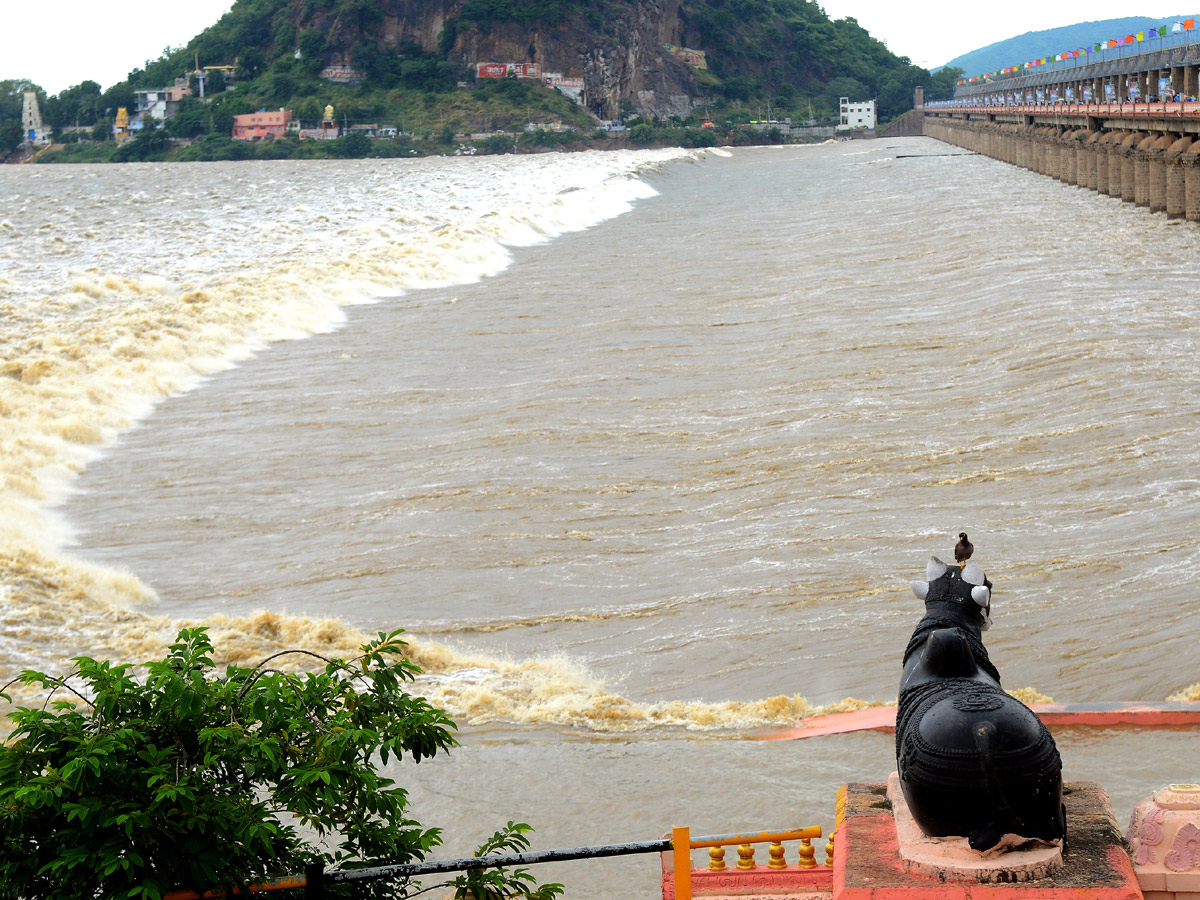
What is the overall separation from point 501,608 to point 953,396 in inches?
323

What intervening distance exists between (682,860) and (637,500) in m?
9.01

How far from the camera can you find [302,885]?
439 cm

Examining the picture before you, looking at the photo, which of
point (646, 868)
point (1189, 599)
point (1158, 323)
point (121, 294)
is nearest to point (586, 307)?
point (1158, 323)

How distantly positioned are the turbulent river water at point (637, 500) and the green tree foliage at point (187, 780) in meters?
2.19

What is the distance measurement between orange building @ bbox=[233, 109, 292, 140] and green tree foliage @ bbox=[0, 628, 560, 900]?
195m

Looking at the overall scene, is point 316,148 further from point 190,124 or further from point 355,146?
point 190,124

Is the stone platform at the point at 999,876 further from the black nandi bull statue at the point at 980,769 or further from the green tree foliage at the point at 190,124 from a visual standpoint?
the green tree foliage at the point at 190,124

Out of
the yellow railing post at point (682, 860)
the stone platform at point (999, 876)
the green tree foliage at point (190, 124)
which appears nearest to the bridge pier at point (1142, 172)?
the stone platform at point (999, 876)

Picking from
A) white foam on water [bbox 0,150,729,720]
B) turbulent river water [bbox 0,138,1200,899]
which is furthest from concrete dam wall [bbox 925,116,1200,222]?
white foam on water [bbox 0,150,729,720]

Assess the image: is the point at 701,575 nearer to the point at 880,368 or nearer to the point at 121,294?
the point at 880,368

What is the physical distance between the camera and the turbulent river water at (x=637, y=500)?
8.58 meters

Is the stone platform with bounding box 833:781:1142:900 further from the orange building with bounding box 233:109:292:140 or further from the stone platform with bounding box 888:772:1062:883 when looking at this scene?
the orange building with bounding box 233:109:292:140

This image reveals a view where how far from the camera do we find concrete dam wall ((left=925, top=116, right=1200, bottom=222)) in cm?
4059

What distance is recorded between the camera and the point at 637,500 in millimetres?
13391
